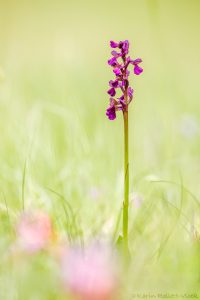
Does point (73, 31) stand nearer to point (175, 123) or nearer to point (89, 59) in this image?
point (89, 59)

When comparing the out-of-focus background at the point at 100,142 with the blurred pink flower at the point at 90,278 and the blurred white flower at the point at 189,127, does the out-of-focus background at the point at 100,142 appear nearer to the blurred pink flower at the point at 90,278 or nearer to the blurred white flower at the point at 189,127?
the blurred white flower at the point at 189,127

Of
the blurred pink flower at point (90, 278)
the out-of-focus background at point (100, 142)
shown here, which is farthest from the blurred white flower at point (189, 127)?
the blurred pink flower at point (90, 278)

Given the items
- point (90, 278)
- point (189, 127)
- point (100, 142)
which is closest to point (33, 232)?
point (90, 278)

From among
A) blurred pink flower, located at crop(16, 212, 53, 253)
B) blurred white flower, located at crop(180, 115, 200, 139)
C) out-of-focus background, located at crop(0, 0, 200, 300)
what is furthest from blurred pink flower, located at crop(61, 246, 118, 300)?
blurred white flower, located at crop(180, 115, 200, 139)

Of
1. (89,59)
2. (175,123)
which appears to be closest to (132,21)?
(89,59)

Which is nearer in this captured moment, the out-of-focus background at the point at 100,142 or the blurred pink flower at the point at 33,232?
the blurred pink flower at the point at 33,232

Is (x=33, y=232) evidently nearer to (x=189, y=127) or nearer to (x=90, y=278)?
(x=90, y=278)

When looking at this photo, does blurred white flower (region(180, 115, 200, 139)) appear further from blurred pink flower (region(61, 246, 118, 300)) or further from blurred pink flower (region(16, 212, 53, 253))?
blurred pink flower (region(61, 246, 118, 300))
